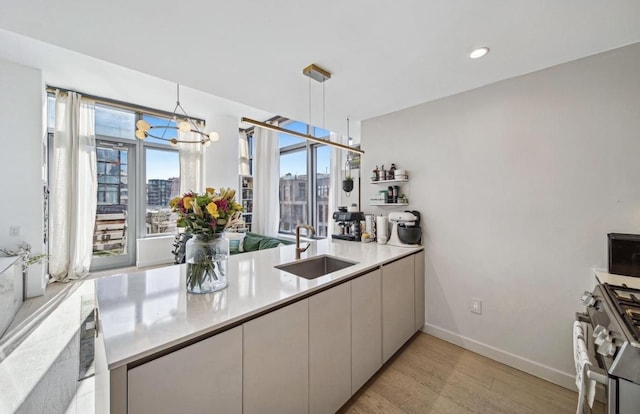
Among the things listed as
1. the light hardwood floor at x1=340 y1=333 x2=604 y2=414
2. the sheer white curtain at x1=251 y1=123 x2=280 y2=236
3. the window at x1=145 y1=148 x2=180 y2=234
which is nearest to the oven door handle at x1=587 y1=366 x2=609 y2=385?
the light hardwood floor at x1=340 y1=333 x2=604 y2=414

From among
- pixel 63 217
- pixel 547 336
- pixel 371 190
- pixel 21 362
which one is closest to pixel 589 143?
pixel 547 336

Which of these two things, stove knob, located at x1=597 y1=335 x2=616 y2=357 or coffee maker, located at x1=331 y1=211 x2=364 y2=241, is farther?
coffee maker, located at x1=331 y1=211 x2=364 y2=241

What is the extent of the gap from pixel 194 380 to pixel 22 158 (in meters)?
4.31

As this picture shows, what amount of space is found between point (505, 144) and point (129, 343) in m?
2.80

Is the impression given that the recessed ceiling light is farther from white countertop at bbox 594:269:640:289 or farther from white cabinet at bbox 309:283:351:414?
white cabinet at bbox 309:283:351:414

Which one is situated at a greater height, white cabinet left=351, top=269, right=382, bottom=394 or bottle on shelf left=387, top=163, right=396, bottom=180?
bottle on shelf left=387, top=163, right=396, bottom=180

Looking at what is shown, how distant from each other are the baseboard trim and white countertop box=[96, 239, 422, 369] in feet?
4.26

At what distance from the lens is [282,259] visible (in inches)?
79.8

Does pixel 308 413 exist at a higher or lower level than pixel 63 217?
lower

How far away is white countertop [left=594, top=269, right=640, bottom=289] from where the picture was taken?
4.82 feet

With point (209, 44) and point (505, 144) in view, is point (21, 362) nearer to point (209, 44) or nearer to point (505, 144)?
point (209, 44)

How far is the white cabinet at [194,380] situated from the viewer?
0.79 metres

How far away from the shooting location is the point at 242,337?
3.40 ft

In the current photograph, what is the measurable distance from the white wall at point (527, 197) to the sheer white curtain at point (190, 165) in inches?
176
